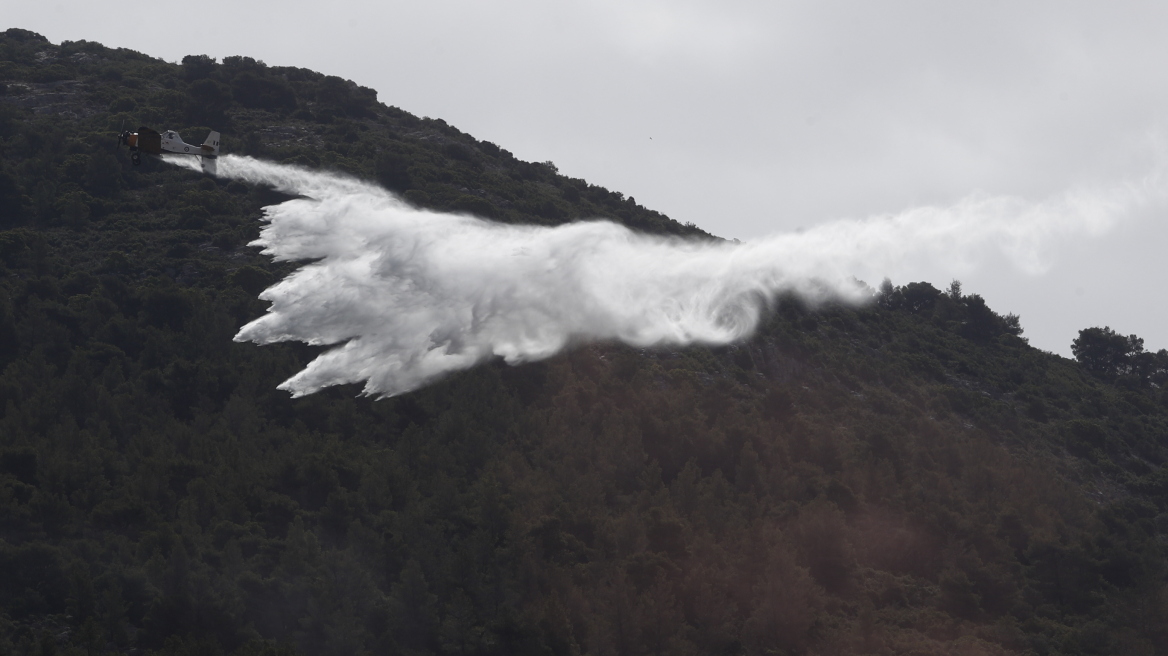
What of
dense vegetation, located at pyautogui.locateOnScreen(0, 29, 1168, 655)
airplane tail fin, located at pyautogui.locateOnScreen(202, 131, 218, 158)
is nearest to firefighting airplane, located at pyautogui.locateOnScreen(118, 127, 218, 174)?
airplane tail fin, located at pyautogui.locateOnScreen(202, 131, 218, 158)

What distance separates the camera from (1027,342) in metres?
116

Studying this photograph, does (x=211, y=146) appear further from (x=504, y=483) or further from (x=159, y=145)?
(x=504, y=483)

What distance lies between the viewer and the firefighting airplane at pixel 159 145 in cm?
5694

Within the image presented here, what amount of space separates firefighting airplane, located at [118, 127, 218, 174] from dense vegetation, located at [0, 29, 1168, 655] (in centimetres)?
1324

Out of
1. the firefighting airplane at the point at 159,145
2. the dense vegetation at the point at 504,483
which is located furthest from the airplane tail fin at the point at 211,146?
the dense vegetation at the point at 504,483

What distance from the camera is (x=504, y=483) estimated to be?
57375 mm

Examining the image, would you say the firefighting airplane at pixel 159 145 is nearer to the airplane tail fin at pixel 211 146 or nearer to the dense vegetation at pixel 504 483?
the airplane tail fin at pixel 211 146

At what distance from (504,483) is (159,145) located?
86.0ft

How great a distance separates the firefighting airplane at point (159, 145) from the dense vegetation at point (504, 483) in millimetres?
13242

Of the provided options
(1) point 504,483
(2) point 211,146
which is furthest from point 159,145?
(1) point 504,483

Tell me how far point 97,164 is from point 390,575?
58.0 m

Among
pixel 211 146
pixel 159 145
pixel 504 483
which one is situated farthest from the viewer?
pixel 211 146

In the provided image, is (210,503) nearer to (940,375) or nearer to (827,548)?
(827,548)

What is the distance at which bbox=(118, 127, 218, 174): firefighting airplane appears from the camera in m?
56.9
